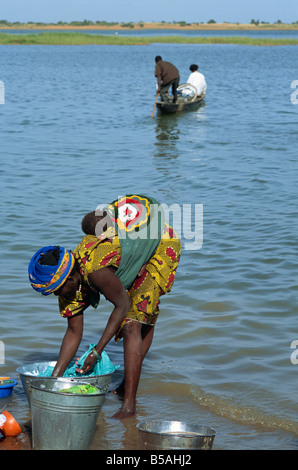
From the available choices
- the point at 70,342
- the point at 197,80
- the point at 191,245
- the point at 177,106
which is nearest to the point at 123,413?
the point at 70,342

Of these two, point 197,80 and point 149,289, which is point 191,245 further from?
point 197,80

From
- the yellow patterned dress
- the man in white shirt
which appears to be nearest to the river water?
the yellow patterned dress

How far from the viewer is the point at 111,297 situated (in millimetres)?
3785

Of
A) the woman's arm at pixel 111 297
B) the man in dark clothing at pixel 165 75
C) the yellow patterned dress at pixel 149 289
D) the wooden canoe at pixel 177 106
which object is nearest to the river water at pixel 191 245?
the wooden canoe at pixel 177 106

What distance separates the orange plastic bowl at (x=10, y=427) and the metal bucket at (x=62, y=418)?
245mm

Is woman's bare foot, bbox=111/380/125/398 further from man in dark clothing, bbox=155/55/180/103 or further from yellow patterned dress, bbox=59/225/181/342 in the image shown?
man in dark clothing, bbox=155/55/180/103

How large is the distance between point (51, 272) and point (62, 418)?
2.40 feet

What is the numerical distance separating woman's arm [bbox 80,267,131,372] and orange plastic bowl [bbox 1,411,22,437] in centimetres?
45

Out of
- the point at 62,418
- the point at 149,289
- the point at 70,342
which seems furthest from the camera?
the point at 70,342

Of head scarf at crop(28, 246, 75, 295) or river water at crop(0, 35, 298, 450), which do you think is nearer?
head scarf at crop(28, 246, 75, 295)

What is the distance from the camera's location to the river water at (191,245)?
14.8 ft

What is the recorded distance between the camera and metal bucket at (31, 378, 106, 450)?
3367 millimetres
